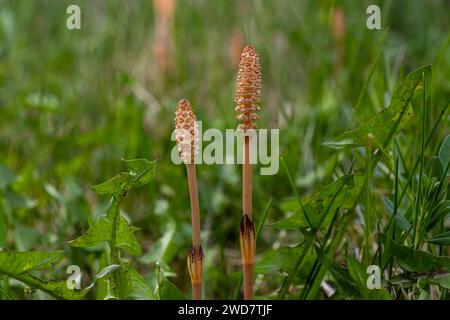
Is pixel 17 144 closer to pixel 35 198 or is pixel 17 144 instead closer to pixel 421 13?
pixel 35 198

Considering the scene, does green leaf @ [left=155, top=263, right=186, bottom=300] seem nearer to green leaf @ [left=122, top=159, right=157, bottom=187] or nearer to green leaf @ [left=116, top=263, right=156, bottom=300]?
green leaf @ [left=116, top=263, right=156, bottom=300]

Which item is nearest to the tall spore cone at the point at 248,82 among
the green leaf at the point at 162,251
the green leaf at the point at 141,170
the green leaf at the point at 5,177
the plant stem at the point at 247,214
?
the plant stem at the point at 247,214

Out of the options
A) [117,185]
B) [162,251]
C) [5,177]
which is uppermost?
[117,185]

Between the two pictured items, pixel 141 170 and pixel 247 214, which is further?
pixel 141 170

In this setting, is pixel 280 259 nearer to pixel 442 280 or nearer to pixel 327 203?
pixel 327 203

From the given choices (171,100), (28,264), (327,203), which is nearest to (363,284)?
(327,203)

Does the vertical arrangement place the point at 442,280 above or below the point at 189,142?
below

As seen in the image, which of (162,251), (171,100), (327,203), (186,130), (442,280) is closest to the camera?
(186,130)
